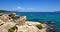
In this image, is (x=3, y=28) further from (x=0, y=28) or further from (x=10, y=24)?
(x=10, y=24)

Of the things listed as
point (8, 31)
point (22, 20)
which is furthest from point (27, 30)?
point (22, 20)

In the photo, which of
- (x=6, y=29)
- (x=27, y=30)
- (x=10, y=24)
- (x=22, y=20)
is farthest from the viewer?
(x=22, y=20)

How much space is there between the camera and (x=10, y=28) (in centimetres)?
1532

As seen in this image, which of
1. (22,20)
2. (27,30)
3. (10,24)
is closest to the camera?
(27,30)

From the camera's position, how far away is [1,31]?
14.0 meters

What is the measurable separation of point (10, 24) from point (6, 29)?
4.02ft

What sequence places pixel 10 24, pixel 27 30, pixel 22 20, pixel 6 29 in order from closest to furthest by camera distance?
pixel 27 30 < pixel 6 29 < pixel 10 24 < pixel 22 20

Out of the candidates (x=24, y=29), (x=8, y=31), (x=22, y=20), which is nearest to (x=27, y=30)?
(x=24, y=29)

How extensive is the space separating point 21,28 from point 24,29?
0.33m

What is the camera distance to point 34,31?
1499cm

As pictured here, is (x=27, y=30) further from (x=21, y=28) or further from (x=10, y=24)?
(x=10, y=24)

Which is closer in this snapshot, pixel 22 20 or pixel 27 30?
pixel 27 30

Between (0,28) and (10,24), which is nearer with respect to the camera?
(0,28)

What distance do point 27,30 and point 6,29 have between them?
2306mm
